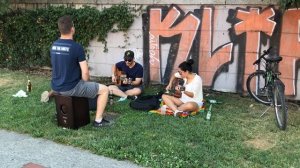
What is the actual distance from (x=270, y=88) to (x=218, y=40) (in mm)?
2020

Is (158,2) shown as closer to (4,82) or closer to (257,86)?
(257,86)

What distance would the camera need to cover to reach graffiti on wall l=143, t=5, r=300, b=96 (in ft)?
26.4

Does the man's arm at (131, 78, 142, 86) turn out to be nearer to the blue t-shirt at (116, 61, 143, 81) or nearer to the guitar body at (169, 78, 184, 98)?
the blue t-shirt at (116, 61, 143, 81)

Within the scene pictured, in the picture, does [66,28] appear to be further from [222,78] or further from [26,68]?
[26,68]

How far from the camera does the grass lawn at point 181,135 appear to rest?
16.9ft

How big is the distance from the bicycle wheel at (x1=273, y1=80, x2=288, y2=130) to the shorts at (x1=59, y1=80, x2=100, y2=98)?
2770 millimetres

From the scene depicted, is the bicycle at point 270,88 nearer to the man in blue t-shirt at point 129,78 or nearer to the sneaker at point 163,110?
the sneaker at point 163,110

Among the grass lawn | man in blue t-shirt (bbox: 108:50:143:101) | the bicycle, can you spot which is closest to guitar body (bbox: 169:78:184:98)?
the grass lawn

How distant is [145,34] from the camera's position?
9.65 m

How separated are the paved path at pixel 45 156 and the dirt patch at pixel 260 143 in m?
1.73

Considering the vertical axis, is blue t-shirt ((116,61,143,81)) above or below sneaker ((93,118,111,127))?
above

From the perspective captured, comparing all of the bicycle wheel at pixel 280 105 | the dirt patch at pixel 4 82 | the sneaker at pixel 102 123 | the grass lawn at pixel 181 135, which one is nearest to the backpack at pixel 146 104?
the grass lawn at pixel 181 135

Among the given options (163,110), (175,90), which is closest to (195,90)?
(175,90)

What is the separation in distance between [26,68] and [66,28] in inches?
245
